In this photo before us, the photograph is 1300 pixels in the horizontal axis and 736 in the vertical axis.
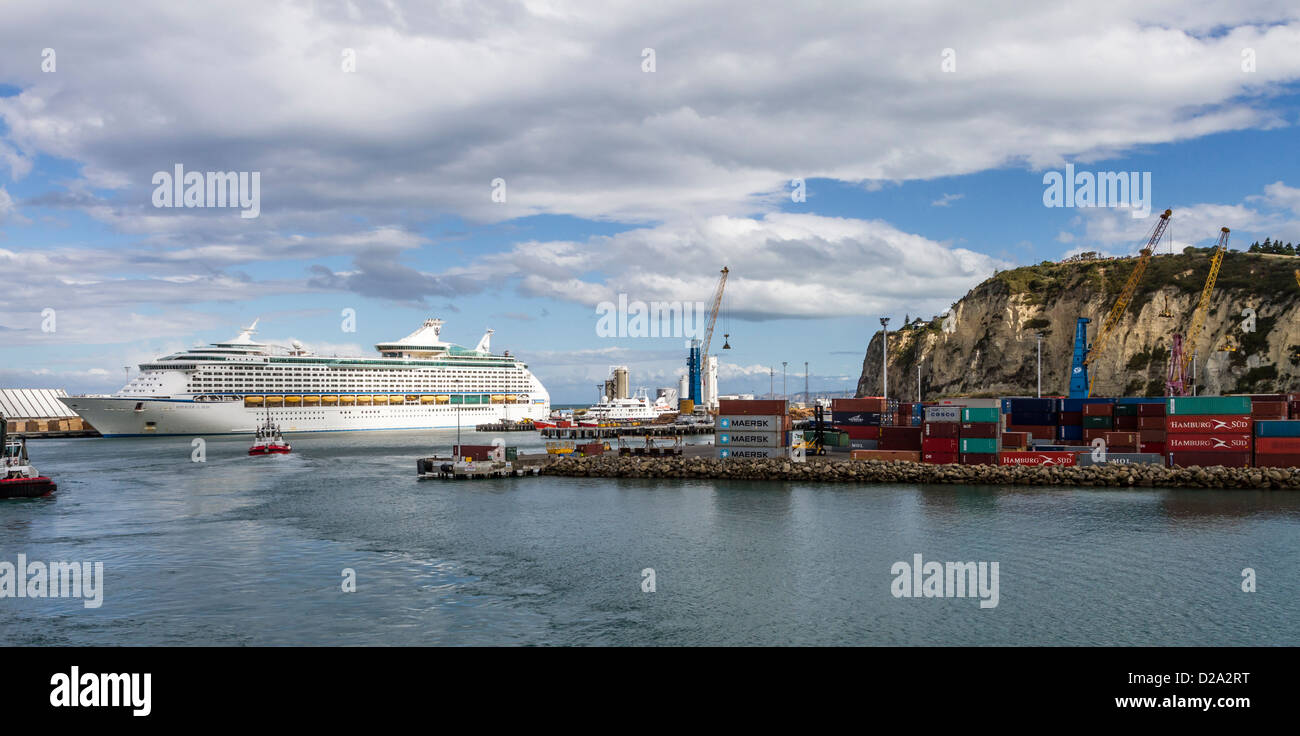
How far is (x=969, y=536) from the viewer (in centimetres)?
3023

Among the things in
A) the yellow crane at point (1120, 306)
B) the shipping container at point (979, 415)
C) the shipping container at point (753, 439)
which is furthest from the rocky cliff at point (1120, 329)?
the shipping container at point (753, 439)

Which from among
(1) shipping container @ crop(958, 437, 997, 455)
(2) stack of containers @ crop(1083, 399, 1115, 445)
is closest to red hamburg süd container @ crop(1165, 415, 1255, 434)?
Answer: (2) stack of containers @ crop(1083, 399, 1115, 445)

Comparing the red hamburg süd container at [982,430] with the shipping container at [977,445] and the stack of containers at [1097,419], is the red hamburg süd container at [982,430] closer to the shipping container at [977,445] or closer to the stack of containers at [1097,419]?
the shipping container at [977,445]

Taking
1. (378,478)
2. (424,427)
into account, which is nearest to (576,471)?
(378,478)

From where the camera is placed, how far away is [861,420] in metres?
58.0

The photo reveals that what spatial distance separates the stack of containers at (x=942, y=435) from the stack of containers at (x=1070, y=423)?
29.2 ft

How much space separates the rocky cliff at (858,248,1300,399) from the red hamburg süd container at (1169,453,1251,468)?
40.6 metres

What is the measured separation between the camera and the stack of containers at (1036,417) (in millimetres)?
54812

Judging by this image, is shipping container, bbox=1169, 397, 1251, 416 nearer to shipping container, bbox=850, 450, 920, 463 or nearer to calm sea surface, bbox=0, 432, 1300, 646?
calm sea surface, bbox=0, 432, 1300, 646

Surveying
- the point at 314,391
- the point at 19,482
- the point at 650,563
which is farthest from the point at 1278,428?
the point at 314,391

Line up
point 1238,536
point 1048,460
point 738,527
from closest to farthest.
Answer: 1. point 1238,536
2. point 738,527
3. point 1048,460
